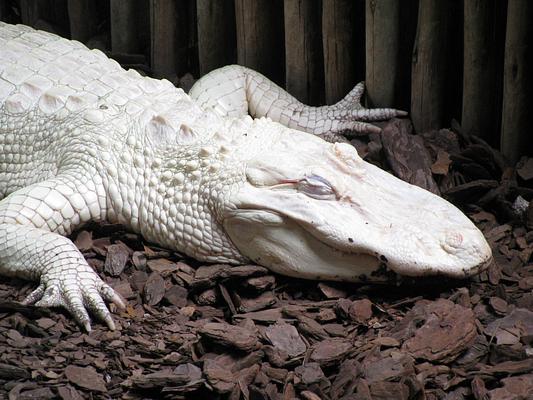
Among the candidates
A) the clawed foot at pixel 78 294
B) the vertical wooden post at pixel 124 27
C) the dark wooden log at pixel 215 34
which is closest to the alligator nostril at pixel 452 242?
the clawed foot at pixel 78 294

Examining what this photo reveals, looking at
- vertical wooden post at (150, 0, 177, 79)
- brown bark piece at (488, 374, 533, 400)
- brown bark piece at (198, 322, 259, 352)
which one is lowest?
brown bark piece at (488, 374, 533, 400)

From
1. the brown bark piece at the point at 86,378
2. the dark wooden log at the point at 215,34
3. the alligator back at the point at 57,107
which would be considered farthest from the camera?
the dark wooden log at the point at 215,34

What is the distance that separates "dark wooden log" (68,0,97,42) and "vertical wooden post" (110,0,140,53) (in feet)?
0.90

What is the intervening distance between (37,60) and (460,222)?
2.57 metres

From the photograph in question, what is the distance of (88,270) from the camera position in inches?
156

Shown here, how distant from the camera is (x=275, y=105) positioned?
549 centimetres

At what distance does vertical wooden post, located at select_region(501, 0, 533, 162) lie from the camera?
4641 millimetres

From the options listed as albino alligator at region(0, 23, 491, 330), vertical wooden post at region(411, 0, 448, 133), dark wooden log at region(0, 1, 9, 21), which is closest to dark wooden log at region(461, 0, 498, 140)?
vertical wooden post at region(411, 0, 448, 133)

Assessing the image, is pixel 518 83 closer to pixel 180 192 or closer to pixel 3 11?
pixel 180 192

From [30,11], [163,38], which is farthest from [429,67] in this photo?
[30,11]

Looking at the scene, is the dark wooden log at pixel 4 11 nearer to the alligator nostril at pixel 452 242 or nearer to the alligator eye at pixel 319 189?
the alligator eye at pixel 319 189

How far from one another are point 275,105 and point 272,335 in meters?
2.19

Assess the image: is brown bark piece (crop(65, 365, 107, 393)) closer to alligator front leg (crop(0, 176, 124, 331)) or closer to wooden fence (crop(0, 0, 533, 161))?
alligator front leg (crop(0, 176, 124, 331))

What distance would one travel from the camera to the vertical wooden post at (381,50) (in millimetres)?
5086
